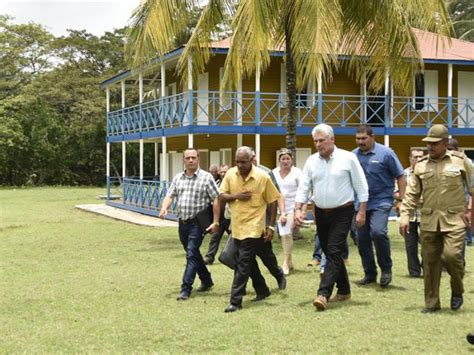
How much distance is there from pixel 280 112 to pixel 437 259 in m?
15.1

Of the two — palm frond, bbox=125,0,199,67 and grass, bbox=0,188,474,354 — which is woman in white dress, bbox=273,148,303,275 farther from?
palm frond, bbox=125,0,199,67

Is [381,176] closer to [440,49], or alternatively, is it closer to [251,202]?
[251,202]

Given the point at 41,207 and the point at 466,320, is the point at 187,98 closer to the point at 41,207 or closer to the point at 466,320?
the point at 41,207

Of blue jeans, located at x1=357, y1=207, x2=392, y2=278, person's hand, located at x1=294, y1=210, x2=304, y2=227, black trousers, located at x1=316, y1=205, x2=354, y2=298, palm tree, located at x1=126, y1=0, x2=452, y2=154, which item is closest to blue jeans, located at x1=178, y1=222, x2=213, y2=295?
person's hand, located at x1=294, y1=210, x2=304, y2=227

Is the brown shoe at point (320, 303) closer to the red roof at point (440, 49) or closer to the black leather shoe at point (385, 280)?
the black leather shoe at point (385, 280)

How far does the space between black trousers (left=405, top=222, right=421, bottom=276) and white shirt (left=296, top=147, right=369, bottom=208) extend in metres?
2.20

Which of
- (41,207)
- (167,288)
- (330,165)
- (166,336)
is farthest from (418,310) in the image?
(41,207)

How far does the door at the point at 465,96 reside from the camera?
24375mm

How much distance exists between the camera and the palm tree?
12539 mm

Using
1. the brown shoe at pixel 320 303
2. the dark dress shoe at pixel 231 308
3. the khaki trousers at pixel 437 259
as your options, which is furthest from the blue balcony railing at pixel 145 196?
the khaki trousers at pixel 437 259

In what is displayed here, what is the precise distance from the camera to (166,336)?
257 inches

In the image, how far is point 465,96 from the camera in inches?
1000

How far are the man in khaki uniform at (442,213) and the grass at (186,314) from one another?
1.20ft

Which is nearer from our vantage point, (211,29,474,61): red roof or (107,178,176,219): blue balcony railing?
(107,178,176,219): blue balcony railing
